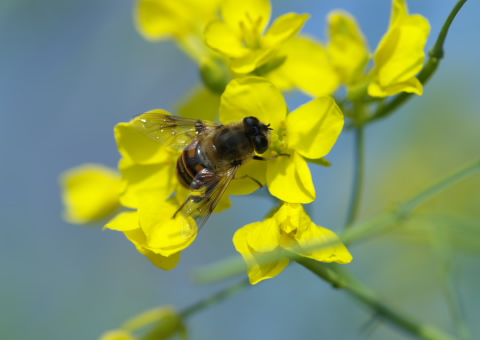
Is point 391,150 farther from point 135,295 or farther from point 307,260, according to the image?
point 307,260

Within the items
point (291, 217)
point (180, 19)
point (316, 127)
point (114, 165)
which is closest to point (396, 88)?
point (316, 127)

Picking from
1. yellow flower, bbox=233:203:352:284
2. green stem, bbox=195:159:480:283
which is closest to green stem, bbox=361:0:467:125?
green stem, bbox=195:159:480:283

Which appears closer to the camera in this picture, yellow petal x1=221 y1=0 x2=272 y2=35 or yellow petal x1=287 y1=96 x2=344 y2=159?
yellow petal x1=287 y1=96 x2=344 y2=159

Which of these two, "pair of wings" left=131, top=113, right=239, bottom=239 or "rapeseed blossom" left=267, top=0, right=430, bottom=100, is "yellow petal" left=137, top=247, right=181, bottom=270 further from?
"rapeseed blossom" left=267, top=0, right=430, bottom=100

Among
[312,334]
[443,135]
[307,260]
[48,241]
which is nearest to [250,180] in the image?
[307,260]

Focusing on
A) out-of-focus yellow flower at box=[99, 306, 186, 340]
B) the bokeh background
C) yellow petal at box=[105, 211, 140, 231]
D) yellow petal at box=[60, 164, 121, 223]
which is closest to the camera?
yellow petal at box=[105, 211, 140, 231]

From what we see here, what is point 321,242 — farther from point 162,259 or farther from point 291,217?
point 162,259

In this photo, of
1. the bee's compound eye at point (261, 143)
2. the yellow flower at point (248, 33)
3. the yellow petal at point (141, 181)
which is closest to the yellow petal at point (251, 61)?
the yellow flower at point (248, 33)

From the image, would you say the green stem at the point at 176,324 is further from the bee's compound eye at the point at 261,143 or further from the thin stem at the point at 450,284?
the thin stem at the point at 450,284
